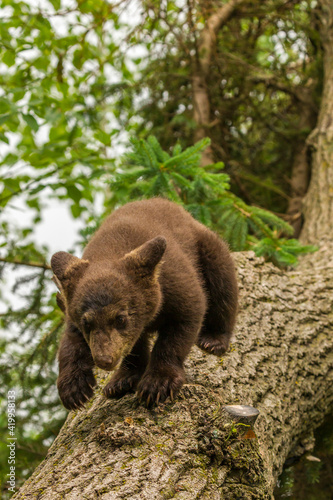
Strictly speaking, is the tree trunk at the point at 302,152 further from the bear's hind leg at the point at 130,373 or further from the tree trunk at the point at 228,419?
the bear's hind leg at the point at 130,373

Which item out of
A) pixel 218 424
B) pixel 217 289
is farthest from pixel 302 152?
pixel 218 424

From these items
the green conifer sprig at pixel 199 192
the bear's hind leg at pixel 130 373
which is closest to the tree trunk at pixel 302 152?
the green conifer sprig at pixel 199 192

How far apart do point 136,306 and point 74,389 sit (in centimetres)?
78

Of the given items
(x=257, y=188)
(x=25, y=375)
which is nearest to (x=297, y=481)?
(x=25, y=375)

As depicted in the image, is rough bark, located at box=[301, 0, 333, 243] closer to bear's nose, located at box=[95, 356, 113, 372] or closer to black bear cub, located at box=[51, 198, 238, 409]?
black bear cub, located at box=[51, 198, 238, 409]

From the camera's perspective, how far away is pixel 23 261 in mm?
5473

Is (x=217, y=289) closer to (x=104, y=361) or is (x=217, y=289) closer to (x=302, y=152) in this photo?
(x=104, y=361)

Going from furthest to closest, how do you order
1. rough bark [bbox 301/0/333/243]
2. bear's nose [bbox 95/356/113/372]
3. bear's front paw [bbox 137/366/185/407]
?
rough bark [bbox 301/0/333/243]
bear's front paw [bbox 137/366/185/407]
bear's nose [bbox 95/356/113/372]

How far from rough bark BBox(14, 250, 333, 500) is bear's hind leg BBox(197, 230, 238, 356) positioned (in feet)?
0.57

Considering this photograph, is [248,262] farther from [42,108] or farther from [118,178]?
[42,108]

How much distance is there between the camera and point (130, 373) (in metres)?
3.51

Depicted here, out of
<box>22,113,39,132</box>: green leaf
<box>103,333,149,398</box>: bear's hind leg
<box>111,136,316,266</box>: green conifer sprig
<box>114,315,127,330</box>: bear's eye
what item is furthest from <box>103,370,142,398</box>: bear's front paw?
<box>22,113,39,132</box>: green leaf

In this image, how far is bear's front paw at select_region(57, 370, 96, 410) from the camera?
3.22 m

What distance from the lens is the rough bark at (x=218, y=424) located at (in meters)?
2.54
